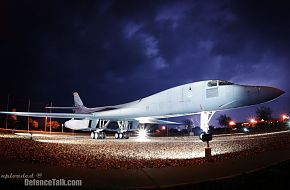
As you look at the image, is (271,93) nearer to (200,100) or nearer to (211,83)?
(211,83)

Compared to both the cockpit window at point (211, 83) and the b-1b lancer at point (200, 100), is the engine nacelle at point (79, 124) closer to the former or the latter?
the b-1b lancer at point (200, 100)

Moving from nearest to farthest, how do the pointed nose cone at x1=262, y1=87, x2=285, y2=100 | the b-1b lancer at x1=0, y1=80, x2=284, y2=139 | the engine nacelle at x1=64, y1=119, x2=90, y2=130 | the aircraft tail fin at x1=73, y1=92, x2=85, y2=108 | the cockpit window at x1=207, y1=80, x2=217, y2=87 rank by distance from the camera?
the pointed nose cone at x1=262, y1=87, x2=285, y2=100 → the b-1b lancer at x1=0, y1=80, x2=284, y2=139 → the cockpit window at x1=207, y1=80, x2=217, y2=87 → the engine nacelle at x1=64, y1=119, x2=90, y2=130 → the aircraft tail fin at x1=73, y1=92, x2=85, y2=108

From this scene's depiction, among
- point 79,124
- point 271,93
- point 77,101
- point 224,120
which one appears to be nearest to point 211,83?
point 271,93

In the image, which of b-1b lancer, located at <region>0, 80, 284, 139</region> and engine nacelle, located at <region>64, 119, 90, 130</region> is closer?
b-1b lancer, located at <region>0, 80, 284, 139</region>

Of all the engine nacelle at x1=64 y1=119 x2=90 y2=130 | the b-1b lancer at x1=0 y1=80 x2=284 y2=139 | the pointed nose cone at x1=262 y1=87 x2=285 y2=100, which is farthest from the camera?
the engine nacelle at x1=64 y1=119 x2=90 y2=130

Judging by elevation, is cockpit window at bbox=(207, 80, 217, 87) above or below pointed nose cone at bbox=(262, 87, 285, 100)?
above

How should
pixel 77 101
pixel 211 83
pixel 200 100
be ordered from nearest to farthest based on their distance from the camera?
1. pixel 211 83
2. pixel 200 100
3. pixel 77 101

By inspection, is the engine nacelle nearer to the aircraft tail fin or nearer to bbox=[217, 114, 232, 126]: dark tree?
the aircraft tail fin

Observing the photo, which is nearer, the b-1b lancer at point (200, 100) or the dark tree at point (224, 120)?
the b-1b lancer at point (200, 100)

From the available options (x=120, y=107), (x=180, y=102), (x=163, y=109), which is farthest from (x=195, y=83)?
(x=120, y=107)

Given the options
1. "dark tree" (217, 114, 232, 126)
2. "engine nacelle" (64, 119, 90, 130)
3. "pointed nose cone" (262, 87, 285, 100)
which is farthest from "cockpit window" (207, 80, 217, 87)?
"dark tree" (217, 114, 232, 126)

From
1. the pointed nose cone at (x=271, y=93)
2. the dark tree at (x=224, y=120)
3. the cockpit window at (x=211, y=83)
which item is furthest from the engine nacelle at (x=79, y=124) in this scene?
the dark tree at (x=224, y=120)

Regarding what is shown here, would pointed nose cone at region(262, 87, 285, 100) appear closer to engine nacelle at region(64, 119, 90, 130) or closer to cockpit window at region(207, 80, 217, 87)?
cockpit window at region(207, 80, 217, 87)

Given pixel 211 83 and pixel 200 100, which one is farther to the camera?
pixel 200 100
